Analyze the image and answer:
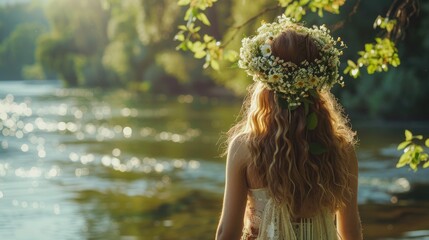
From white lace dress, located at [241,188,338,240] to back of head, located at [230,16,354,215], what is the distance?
0.14 ft

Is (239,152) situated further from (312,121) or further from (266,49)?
(266,49)

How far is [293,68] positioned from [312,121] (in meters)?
0.20

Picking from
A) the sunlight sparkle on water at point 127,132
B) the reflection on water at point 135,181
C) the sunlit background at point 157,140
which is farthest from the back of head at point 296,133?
the sunlight sparkle on water at point 127,132

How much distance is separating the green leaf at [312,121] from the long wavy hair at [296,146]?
0.02 meters

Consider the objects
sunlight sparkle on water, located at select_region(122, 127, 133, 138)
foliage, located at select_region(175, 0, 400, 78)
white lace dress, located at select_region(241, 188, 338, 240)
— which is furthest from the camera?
sunlight sparkle on water, located at select_region(122, 127, 133, 138)

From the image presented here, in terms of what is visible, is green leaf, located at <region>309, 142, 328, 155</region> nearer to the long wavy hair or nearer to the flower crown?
the long wavy hair

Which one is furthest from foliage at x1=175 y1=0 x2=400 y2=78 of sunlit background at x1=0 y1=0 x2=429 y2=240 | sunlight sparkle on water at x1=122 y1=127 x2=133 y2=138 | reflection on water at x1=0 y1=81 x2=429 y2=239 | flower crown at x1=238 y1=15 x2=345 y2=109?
sunlight sparkle on water at x1=122 y1=127 x2=133 y2=138

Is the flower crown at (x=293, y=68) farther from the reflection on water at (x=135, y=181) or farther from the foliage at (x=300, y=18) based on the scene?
the reflection on water at (x=135, y=181)

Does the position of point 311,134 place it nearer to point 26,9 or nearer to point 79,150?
point 79,150

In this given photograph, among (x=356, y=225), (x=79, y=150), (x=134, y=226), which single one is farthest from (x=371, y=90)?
(x=356, y=225)

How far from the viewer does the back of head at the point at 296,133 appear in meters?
3.29

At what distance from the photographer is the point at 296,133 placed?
3.30 meters

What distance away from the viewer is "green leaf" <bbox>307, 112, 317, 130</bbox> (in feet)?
10.8

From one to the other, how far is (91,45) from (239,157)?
59.6 m
